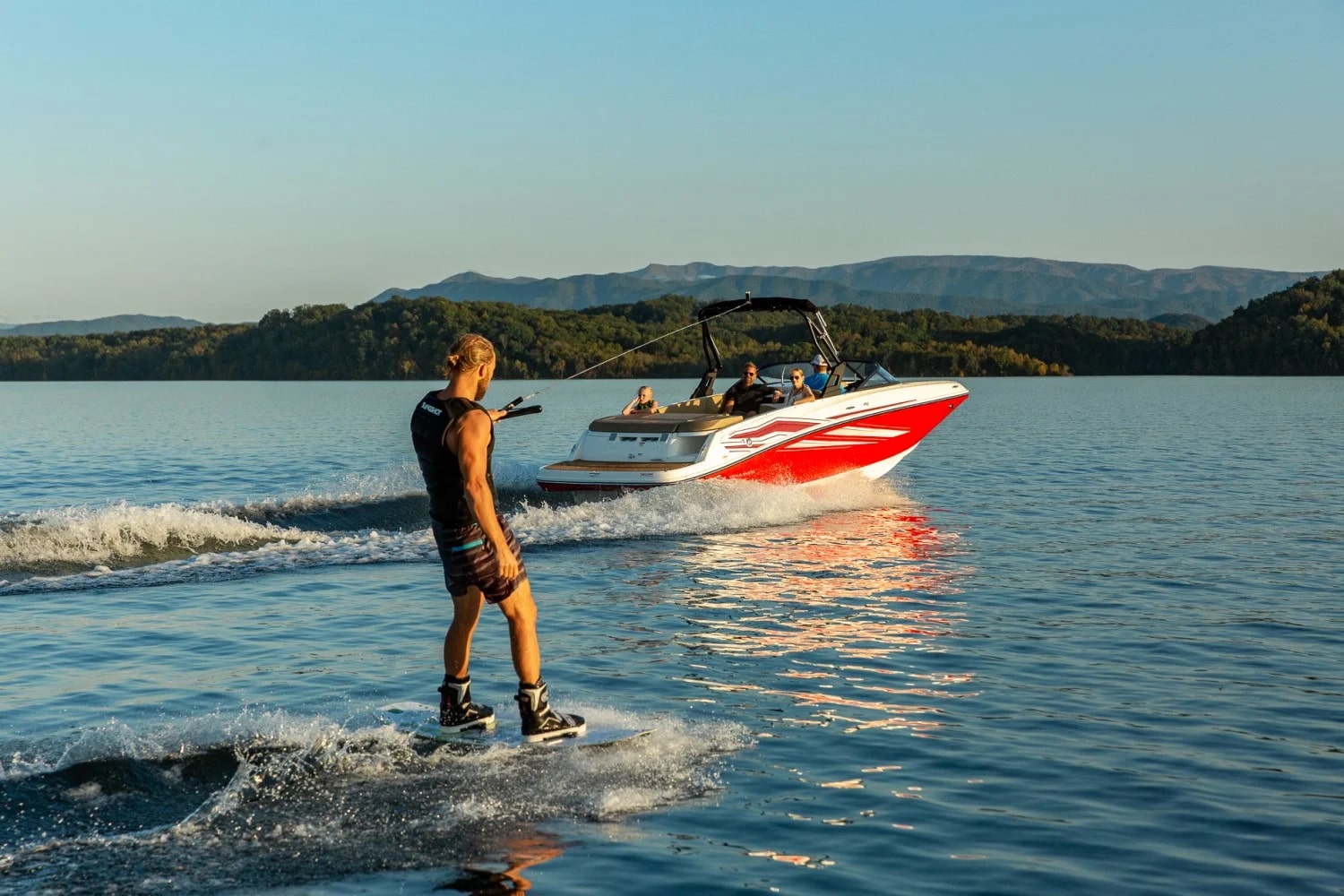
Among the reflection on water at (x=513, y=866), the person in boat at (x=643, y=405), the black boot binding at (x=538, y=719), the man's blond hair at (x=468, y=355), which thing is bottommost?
the reflection on water at (x=513, y=866)

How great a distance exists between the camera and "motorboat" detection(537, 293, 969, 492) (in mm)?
19000

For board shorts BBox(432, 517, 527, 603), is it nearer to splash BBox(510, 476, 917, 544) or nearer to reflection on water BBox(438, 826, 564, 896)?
reflection on water BBox(438, 826, 564, 896)

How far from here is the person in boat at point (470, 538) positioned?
718cm

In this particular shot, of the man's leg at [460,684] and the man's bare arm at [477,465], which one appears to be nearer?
the man's bare arm at [477,465]

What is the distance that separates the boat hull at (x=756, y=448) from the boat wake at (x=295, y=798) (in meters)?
10.8

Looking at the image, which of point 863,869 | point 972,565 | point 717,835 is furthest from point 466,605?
point 972,565

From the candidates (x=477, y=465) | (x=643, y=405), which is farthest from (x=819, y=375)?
(x=477, y=465)

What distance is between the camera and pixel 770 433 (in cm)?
1970

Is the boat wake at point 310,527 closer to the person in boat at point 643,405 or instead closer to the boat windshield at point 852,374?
the boat windshield at point 852,374

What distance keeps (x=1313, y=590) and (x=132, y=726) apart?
10220 millimetres

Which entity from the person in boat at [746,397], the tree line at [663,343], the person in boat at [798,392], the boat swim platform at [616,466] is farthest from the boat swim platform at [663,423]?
the tree line at [663,343]

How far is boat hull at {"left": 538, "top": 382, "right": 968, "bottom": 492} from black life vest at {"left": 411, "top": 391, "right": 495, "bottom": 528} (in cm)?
1132

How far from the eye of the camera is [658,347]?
12569 centimetres

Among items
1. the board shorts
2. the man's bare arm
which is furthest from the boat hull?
the man's bare arm
